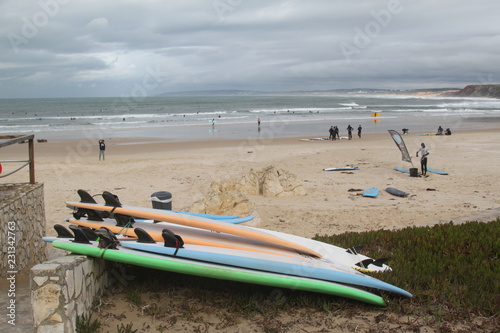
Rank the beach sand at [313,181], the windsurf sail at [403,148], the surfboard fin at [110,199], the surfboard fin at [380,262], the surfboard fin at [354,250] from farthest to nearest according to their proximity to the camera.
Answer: the windsurf sail at [403,148], the beach sand at [313,181], the surfboard fin at [354,250], the surfboard fin at [380,262], the surfboard fin at [110,199]

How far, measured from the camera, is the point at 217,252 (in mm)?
4008

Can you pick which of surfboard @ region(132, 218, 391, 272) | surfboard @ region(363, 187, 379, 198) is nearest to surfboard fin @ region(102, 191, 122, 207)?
surfboard @ region(132, 218, 391, 272)

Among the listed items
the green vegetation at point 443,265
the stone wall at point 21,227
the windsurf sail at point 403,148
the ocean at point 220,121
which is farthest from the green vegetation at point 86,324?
the ocean at point 220,121

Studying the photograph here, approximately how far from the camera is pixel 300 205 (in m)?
10.9

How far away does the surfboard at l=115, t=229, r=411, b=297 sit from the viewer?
3.90 metres

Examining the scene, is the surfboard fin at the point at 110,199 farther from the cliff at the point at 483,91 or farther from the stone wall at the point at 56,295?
the cliff at the point at 483,91

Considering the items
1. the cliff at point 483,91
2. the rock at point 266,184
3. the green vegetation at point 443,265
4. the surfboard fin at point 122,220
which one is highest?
the cliff at point 483,91

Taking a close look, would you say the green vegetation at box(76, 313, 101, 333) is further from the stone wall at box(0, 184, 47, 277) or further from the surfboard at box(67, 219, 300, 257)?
the stone wall at box(0, 184, 47, 277)

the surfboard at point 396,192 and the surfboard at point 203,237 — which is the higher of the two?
the surfboard at point 203,237

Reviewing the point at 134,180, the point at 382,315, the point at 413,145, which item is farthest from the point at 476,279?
the point at 413,145

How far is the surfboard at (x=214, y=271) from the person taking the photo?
12.3 ft

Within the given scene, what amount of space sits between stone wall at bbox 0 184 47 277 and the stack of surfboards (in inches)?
41.8

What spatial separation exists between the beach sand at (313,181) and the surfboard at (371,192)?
0.18 metres

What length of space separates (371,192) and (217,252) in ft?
29.3
